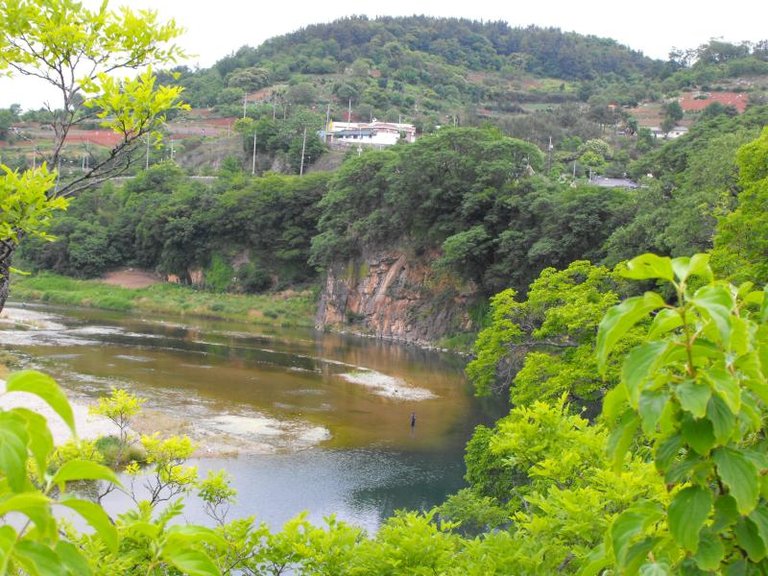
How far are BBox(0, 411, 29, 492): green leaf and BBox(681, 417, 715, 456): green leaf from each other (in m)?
1.56

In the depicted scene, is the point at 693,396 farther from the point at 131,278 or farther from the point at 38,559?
the point at 131,278

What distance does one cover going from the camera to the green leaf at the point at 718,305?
181 cm

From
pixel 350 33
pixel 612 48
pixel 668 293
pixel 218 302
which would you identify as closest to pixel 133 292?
pixel 218 302

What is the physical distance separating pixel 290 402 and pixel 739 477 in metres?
25.9

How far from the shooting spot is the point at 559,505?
7.21 m

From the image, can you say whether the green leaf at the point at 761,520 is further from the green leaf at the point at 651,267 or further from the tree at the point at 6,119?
the tree at the point at 6,119

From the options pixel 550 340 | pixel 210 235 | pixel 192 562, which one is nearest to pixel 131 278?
pixel 210 235

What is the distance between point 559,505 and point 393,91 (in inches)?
4370

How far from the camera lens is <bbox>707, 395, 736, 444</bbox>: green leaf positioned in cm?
190

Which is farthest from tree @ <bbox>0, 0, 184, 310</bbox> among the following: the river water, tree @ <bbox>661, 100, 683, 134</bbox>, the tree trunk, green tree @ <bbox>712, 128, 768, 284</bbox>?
tree @ <bbox>661, 100, 683, 134</bbox>

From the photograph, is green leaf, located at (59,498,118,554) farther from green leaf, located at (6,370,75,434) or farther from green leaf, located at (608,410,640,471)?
green leaf, located at (608,410,640,471)

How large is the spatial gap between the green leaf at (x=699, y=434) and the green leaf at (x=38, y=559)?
150 centimetres

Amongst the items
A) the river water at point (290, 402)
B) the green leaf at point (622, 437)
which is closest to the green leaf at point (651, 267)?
the green leaf at point (622, 437)

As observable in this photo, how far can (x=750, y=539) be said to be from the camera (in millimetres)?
2029
